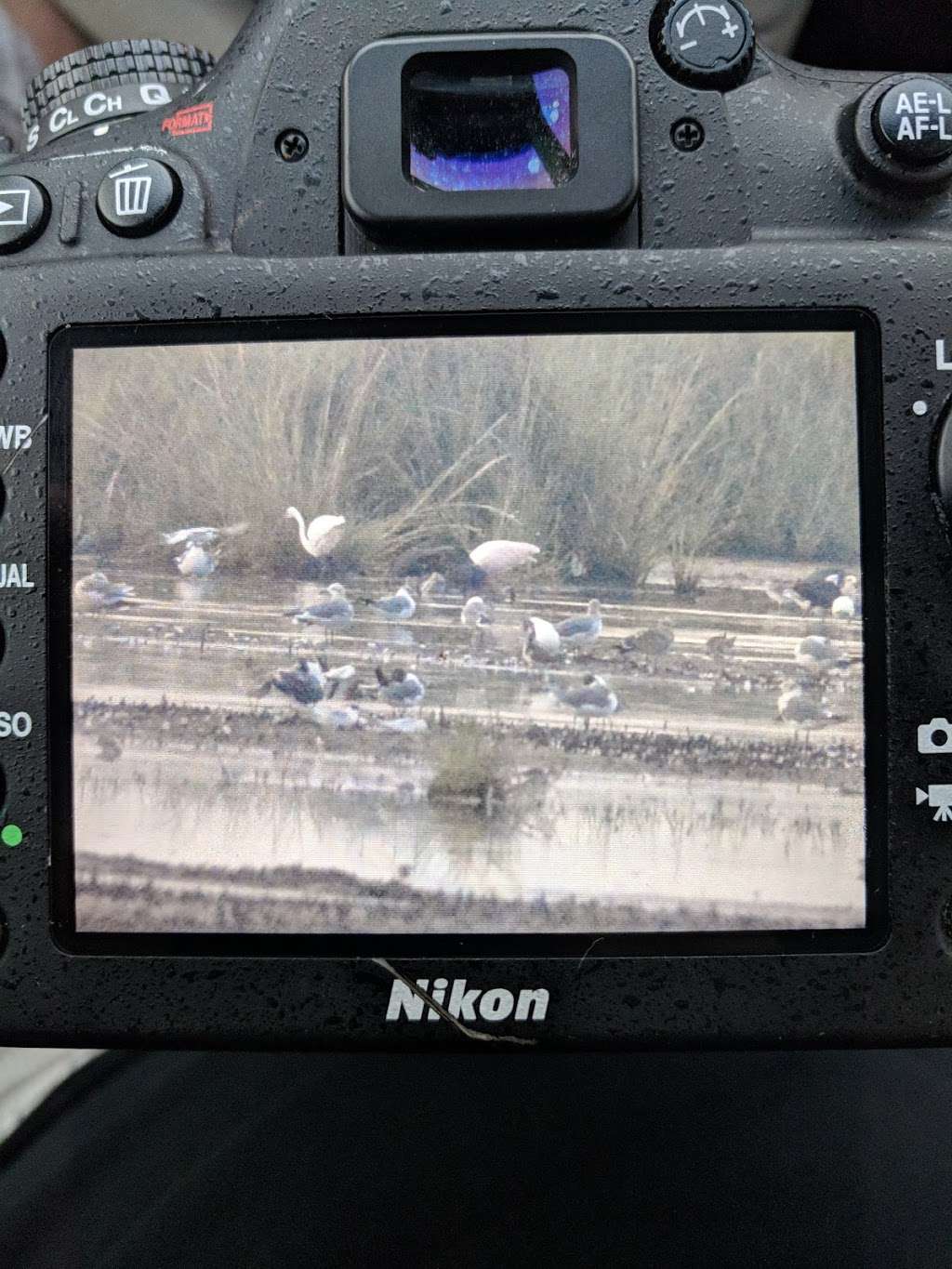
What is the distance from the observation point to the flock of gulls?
276 millimetres

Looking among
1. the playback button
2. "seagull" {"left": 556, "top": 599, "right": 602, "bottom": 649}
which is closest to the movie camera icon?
"seagull" {"left": 556, "top": 599, "right": 602, "bottom": 649}

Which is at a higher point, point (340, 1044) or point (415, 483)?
point (415, 483)

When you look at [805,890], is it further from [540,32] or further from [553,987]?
[540,32]

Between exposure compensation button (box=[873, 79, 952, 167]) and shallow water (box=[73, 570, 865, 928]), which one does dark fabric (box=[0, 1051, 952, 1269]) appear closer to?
shallow water (box=[73, 570, 865, 928])

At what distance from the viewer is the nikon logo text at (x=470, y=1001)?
0.28 metres

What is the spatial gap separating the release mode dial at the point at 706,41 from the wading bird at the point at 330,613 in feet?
0.61

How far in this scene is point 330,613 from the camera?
28cm

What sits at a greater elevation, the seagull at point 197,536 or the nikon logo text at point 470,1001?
the seagull at point 197,536

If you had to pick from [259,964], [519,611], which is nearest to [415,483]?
[519,611]

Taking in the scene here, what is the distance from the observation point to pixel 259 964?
11.3 inches

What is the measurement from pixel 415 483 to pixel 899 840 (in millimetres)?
172

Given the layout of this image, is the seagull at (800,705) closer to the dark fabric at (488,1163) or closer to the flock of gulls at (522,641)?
the flock of gulls at (522,641)

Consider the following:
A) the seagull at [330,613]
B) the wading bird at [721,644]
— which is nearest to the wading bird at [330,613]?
the seagull at [330,613]

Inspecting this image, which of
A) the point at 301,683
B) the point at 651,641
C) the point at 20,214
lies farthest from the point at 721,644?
the point at 20,214
